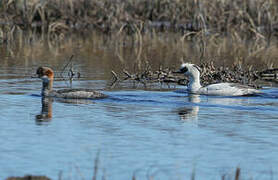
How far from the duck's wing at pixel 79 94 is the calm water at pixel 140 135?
27cm

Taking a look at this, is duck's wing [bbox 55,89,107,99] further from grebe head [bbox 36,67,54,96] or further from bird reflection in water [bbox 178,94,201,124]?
bird reflection in water [bbox 178,94,201,124]

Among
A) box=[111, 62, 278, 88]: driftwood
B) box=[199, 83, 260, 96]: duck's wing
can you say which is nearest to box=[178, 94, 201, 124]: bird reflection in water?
box=[199, 83, 260, 96]: duck's wing

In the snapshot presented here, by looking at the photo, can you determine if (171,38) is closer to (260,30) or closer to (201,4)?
(201,4)

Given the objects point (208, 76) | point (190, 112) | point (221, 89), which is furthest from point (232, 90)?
→ point (208, 76)

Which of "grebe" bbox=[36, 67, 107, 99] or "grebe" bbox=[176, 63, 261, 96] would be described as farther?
"grebe" bbox=[176, 63, 261, 96]

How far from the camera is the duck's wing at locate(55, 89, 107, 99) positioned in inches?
525

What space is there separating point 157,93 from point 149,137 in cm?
445

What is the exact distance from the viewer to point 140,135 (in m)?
9.88

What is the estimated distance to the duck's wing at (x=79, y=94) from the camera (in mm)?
13336

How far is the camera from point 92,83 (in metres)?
15.6

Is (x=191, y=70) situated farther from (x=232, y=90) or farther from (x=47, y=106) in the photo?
(x=47, y=106)

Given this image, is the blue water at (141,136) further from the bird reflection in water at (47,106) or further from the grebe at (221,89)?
the grebe at (221,89)

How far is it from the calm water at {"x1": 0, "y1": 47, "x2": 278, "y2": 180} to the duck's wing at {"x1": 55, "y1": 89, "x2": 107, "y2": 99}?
0.27 meters

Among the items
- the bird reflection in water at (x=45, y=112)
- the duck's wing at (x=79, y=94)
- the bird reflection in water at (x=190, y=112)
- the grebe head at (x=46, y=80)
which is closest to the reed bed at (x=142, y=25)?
the grebe head at (x=46, y=80)
